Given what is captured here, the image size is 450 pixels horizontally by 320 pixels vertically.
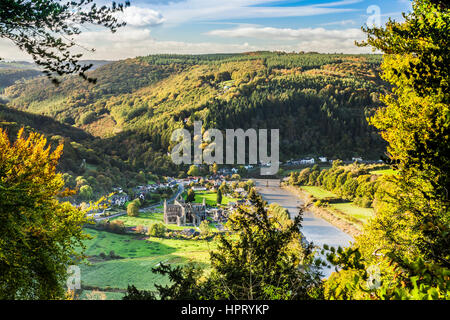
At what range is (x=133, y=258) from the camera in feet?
78.2

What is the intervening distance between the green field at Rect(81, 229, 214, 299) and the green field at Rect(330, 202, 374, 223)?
13.5 metres

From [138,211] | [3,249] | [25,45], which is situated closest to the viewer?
[3,249]

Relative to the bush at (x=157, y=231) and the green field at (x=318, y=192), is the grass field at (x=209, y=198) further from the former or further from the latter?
the green field at (x=318, y=192)

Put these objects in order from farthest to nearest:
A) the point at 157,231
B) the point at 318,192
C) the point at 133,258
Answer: the point at 318,192
the point at 157,231
the point at 133,258

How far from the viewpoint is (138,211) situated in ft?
119

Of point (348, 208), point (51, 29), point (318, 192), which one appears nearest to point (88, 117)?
point (318, 192)

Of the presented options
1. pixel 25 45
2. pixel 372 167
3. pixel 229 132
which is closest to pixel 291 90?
pixel 229 132

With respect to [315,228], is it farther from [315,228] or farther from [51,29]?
[51,29]

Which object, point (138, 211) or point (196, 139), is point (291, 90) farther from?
point (138, 211)

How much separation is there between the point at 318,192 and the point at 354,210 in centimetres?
1044

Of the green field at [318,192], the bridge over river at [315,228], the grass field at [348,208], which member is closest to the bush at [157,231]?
the bridge over river at [315,228]
